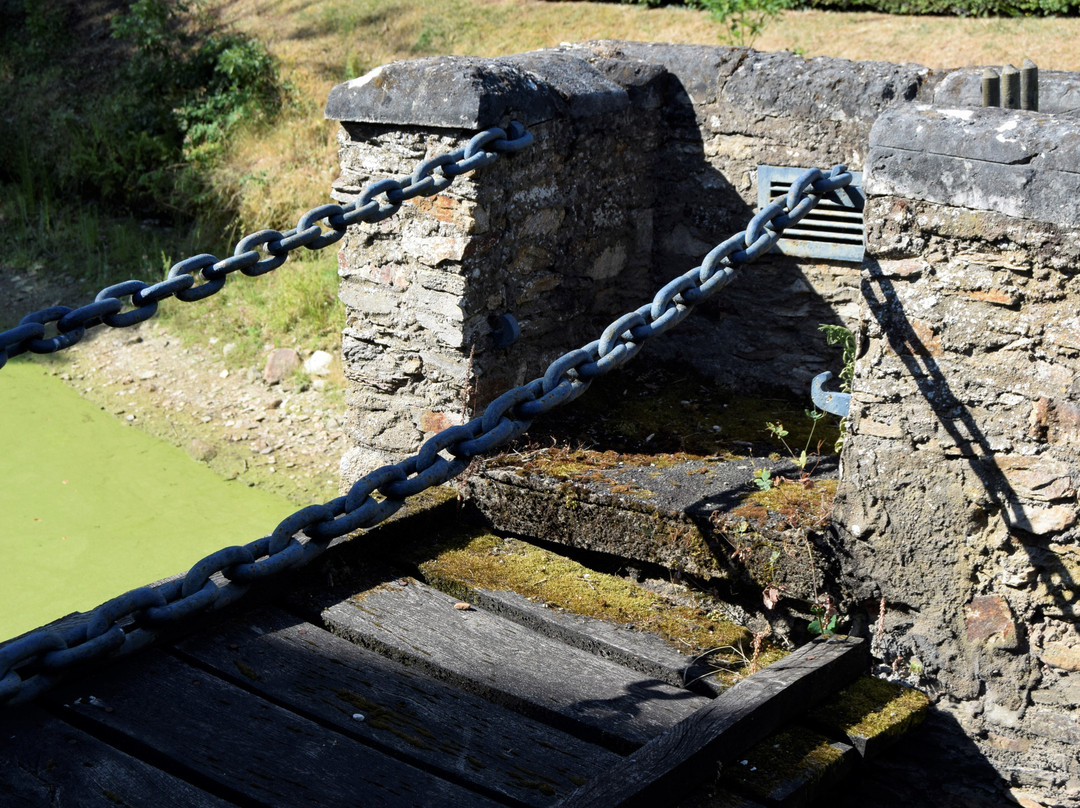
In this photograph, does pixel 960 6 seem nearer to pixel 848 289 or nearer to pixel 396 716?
pixel 848 289

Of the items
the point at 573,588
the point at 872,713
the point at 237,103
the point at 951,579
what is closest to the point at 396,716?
the point at 573,588

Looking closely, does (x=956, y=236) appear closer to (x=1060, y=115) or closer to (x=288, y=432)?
(x=1060, y=115)

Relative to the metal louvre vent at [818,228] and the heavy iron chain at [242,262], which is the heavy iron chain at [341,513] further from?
the metal louvre vent at [818,228]

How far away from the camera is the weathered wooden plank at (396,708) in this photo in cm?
200

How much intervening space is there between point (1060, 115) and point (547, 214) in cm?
193

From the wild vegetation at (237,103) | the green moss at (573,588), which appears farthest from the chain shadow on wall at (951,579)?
the wild vegetation at (237,103)

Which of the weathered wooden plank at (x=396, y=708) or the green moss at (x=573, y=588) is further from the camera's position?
the green moss at (x=573, y=588)

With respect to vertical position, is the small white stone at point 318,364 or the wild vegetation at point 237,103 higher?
the wild vegetation at point 237,103

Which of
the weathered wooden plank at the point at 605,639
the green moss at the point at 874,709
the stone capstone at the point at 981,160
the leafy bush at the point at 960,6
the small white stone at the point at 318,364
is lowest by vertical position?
the small white stone at the point at 318,364

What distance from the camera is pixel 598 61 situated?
4.38 meters

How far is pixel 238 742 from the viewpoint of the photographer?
2014 millimetres

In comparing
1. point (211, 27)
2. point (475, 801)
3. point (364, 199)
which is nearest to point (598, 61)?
point (364, 199)

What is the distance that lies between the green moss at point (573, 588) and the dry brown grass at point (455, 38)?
7.25 m

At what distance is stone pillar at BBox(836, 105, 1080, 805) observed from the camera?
2316 millimetres
